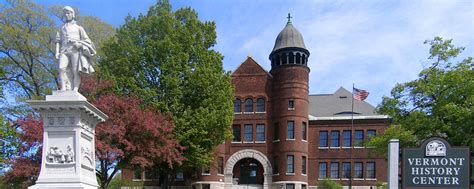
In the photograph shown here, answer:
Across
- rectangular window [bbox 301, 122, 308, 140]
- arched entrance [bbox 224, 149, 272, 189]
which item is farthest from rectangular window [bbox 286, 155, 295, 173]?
rectangular window [bbox 301, 122, 308, 140]

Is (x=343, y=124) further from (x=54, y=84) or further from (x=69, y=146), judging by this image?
(x=69, y=146)

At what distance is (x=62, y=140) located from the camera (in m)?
11.7

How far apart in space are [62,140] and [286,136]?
3574 cm

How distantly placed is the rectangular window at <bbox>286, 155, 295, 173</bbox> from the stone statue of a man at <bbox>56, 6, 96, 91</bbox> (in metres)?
35.1

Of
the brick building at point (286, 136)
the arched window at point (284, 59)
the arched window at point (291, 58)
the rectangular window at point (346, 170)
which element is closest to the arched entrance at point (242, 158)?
the brick building at point (286, 136)

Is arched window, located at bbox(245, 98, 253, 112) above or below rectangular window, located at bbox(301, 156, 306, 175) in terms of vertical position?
above

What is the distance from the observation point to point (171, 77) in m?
32.5

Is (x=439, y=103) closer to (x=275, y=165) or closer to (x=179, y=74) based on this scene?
(x=179, y=74)

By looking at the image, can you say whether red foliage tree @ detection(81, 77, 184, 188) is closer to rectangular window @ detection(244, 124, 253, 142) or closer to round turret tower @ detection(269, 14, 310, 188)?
round turret tower @ detection(269, 14, 310, 188)

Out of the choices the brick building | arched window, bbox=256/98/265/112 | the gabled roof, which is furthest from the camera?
the gabled roof

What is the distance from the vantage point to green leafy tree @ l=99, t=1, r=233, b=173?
32062mm

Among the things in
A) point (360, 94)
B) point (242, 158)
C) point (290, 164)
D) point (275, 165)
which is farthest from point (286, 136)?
point (360, 94)

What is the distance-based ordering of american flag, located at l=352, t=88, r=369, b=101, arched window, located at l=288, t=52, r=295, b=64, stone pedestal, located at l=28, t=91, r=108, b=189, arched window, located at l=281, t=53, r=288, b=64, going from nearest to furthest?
stone pedestal, located at l=28, t=91, r=108, b=189 → american flag, located at l=352, t=88, r=369, b=101 → arched window, located at l=288, t=52, r=295, b=64 → arched window, located at l=281, t=53, r=288, b=64

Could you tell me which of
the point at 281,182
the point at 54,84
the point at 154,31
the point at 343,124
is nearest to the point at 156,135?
the point at 154,31
